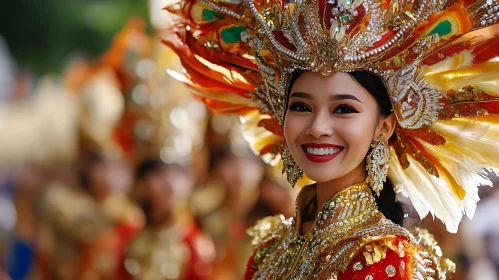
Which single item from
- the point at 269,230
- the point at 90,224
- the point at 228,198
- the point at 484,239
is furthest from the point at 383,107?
the point at 90,224

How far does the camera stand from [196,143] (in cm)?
693

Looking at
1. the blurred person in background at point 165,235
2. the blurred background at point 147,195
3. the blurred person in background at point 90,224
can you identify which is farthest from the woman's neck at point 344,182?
the blurred person in background at point 90,224

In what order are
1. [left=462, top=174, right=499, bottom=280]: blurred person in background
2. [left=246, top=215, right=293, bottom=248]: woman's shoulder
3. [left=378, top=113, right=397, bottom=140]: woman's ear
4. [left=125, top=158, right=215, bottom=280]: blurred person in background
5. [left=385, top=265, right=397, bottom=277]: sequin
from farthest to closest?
[left=125, top=158, right=215, bottom=280]: blurred person in background → [left=462, top=174, right=499, bottom=280]: blurred person in background → [left=246, top=215, right=293, bottom=248]: woman's shoulder → [left=378, top=113, right=397, bottom=140]: woman's ear → [left=385, top=265, right=397, bottom=277]: sequin

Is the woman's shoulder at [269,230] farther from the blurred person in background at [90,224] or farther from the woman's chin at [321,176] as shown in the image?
the blurred person in background at [90,224]

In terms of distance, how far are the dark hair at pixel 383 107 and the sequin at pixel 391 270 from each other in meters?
0.32

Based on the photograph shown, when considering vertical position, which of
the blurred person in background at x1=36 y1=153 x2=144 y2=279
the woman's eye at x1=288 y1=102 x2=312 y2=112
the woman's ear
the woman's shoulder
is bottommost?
the blurred person in background at x1=36 y1=153 x2=144 y2=279

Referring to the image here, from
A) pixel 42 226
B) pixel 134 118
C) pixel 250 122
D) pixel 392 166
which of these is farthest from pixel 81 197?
pixel 392 166

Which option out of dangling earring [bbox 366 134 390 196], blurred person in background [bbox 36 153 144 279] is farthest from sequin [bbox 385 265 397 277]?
blurred person in background [bbox 36 153 144 279]

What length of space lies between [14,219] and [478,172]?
5499 millimetres

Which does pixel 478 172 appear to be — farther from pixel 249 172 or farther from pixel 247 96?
pixel 249 172

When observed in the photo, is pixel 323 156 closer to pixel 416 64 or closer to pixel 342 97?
pixel 342 97

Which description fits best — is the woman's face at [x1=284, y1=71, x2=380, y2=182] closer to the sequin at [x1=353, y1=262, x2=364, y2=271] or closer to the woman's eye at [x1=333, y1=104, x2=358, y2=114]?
the woman's eye at [x1=333, y1=104, x2=358, y2=114]

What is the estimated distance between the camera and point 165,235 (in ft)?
20.7

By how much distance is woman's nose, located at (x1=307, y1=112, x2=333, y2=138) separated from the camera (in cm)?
300
